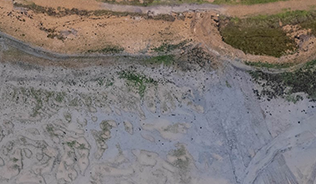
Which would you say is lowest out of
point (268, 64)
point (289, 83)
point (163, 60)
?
point (289, 83)

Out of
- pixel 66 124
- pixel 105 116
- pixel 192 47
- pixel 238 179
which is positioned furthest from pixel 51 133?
pixel 238 179

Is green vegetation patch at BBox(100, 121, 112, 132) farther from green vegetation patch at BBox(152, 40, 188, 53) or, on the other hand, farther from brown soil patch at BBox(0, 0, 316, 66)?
green vegetation patch at BBox(152, 40, 188, 53)

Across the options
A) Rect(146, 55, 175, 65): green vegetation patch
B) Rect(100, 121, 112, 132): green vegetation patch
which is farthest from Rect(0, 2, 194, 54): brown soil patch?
Rect(100, 121, 112, 132): green vegetation patch

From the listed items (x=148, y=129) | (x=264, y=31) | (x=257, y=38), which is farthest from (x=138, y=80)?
(x=264, y=31)

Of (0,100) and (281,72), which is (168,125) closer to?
(281,72)

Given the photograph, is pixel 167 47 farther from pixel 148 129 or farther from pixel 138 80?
pixel 148 129

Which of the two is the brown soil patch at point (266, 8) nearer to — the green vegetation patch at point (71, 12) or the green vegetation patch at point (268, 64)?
the green vegetation patch at point (268, 64)

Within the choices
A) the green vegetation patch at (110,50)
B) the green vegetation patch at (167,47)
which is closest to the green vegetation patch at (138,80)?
the green vegetation patch at (110,50)

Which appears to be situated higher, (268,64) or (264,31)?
(264,31)
